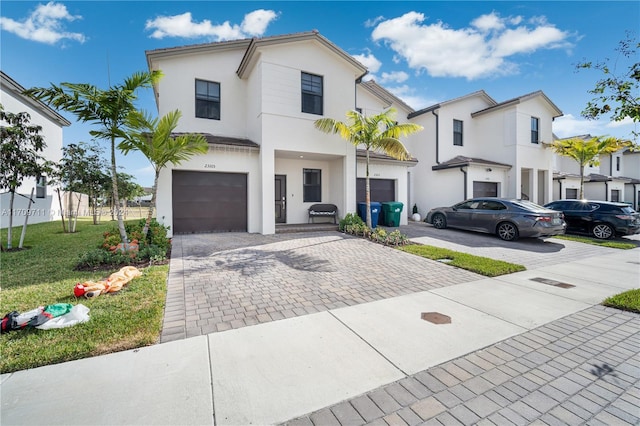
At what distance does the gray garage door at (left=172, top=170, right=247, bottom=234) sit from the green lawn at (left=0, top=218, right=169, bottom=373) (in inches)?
A: 149

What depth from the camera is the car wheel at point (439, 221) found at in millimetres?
13164

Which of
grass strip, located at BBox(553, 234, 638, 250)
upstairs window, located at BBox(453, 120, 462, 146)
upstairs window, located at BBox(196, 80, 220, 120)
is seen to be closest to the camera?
grass strip, located at BBox(553, 234, 638, 250)

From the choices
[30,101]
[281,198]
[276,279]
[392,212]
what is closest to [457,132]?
[392,212]

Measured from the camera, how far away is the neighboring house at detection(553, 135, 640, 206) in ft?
71.9

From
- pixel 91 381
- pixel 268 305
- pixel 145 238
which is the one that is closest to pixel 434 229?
pixel 268 305

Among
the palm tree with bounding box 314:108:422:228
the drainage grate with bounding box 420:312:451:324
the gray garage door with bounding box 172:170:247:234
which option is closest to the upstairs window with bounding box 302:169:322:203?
the palm tree with bounding box 314:108:422:228

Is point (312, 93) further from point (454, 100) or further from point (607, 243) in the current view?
point (607, 243)

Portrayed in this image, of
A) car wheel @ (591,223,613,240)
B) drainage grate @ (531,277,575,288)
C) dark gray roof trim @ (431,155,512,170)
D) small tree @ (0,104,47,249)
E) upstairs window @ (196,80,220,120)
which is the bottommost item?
drainage grate @ (531,277,575,288)

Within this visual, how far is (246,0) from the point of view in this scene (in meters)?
9.49

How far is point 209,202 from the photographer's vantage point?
11.0 metres

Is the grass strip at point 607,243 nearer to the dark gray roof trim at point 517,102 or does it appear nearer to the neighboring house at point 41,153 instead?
the dark gray roof trim at point 517,102

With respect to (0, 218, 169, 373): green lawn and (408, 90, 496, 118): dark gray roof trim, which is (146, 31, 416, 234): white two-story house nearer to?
(0, 218, 169, 373): green lawn

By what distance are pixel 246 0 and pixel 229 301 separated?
10262 millimetres

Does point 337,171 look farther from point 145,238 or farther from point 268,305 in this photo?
point 268,305
